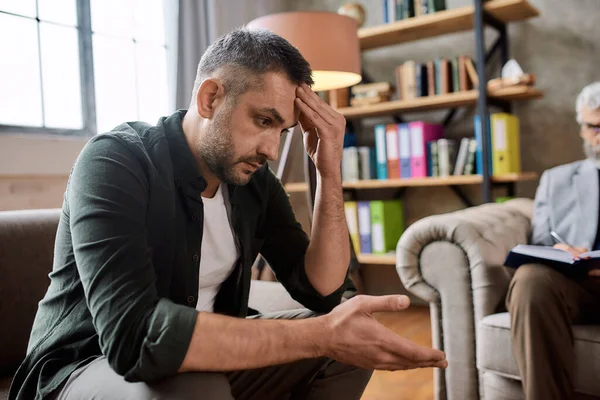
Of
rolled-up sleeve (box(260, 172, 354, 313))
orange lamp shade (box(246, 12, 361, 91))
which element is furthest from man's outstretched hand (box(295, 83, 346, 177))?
orange lamp shade (box(246, 12, 361, 91))

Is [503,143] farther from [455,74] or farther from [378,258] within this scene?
[378,258]

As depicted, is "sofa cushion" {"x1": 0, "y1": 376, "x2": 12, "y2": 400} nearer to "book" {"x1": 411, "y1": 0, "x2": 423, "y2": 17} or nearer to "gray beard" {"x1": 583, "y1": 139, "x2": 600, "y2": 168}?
"gray beard" {"x1": 583, "y1": 139, "x2": 600, "y2": 168}

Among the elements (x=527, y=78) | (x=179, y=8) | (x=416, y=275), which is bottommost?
(x=416, y=275)

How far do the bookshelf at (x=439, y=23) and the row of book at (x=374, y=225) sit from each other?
891 mm

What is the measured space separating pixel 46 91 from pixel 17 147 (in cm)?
40

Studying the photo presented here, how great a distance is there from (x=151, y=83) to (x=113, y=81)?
22 cm

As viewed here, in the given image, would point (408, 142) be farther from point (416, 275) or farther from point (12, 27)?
point (12, 27)

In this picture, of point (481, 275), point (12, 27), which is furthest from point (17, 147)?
point (481, 275)

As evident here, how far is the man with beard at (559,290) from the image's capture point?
133 cm

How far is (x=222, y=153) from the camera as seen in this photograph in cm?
102

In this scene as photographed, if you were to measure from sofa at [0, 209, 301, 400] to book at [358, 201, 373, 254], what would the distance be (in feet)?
5.56

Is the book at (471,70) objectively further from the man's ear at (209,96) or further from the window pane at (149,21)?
the man's ear at (209,96)

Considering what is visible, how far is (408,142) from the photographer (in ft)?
9.23

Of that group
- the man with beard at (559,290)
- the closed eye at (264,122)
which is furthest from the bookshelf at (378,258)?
the closed eye at (264,122)
